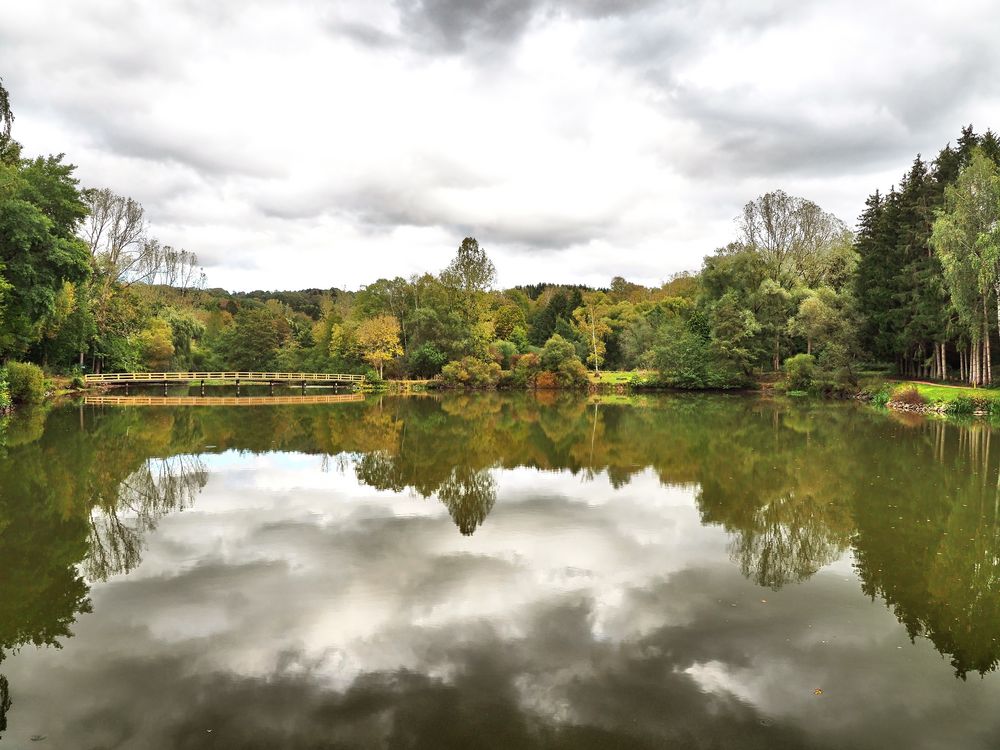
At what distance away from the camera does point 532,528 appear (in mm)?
10227

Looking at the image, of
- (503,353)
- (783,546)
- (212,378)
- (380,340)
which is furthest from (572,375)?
(783,546)

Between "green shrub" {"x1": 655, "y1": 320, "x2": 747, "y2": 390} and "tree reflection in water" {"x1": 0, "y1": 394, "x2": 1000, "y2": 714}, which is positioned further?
"green shrub" {"x1": 655, "y1": 320, "x2": 747, "y2": 390}

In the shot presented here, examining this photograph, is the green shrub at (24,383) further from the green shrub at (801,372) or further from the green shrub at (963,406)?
the green shrub at (963,406)

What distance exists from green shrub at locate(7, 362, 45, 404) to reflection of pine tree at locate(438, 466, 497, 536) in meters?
24.4

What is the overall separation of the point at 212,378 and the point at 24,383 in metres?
24.2

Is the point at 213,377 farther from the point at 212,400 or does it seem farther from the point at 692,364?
the point at 692,364

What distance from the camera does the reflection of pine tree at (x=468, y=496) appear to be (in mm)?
10610

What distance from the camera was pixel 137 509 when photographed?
1139cm

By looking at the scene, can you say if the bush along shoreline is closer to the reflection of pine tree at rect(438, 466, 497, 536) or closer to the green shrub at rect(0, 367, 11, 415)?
the green shrub at rect(0, 367, 11, 415)

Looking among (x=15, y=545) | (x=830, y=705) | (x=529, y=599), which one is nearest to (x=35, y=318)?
(x=15, y=545)

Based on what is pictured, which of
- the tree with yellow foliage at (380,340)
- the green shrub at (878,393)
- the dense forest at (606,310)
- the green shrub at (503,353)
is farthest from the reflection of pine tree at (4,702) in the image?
the green shrub at (503,353)

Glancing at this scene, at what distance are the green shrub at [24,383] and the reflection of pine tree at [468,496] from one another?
24446 mm

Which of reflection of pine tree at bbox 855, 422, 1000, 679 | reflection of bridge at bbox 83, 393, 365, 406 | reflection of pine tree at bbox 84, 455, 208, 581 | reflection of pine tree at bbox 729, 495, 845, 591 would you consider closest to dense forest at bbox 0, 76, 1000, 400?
reflection of bridge at bbox 83, 393, 365, 406

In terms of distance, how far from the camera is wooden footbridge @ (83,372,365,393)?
44.2 metres
